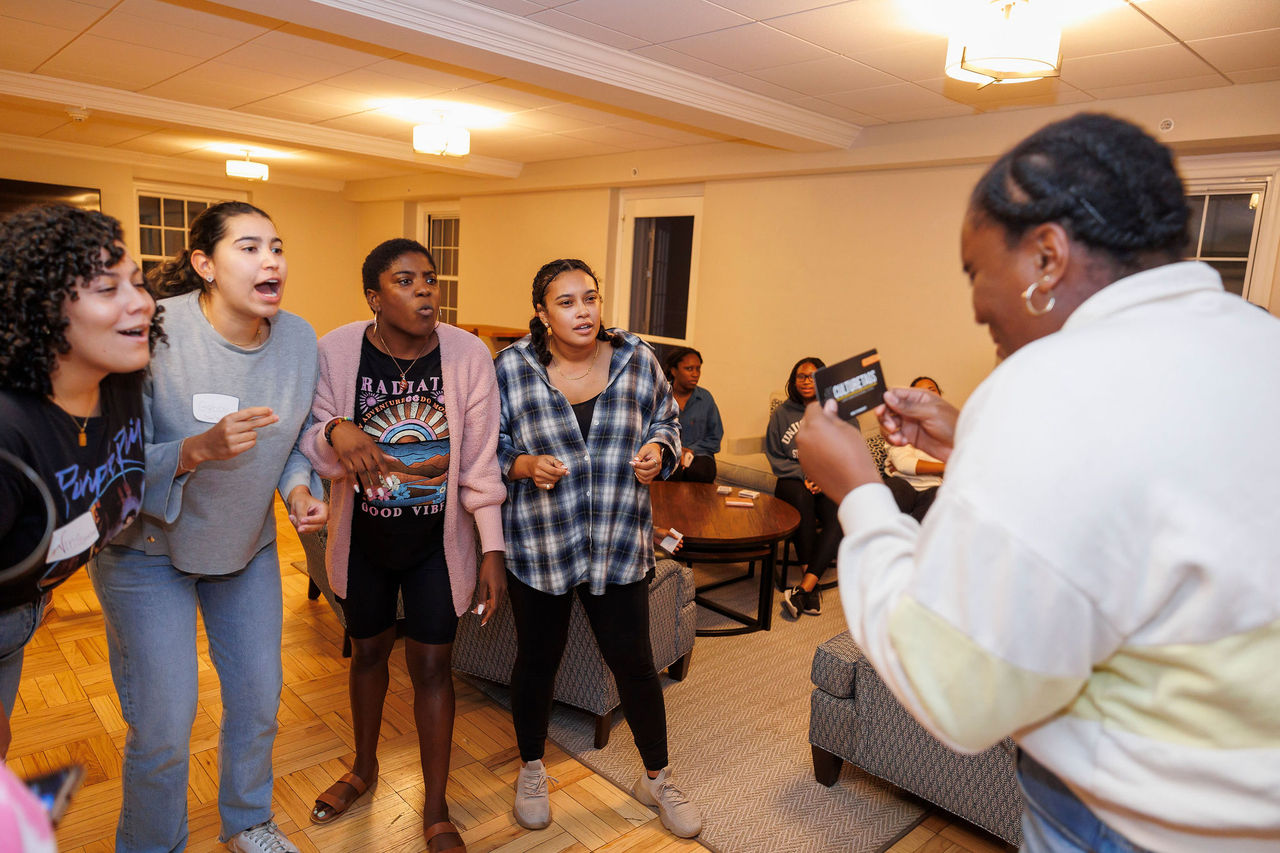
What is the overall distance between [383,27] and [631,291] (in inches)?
157

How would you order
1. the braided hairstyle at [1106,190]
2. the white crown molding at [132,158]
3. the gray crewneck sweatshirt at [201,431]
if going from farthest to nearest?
the white crown molding at [132,158] < the gray crewneck sweatshirt at [201,431] < the braided hairstyle at [1106,190]

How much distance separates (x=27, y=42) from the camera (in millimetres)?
4344

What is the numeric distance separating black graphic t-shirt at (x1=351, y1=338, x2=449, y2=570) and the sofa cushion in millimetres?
1228

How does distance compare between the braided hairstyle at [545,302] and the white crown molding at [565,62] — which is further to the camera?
the white crown molding at [565,62]

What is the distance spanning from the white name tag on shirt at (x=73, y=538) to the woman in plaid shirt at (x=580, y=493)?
3.08 feet

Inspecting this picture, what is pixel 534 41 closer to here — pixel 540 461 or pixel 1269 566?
pixel 540 461

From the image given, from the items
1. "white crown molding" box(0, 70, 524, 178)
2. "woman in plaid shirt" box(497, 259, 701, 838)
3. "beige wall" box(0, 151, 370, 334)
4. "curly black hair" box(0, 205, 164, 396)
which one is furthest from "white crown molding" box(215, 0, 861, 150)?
"beige wall" box(0, 151, 370, 334)

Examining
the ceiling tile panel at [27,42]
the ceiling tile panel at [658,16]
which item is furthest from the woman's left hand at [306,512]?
the ceiling tile panel at [27,42]

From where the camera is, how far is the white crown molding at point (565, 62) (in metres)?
3.20

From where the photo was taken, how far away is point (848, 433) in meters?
1.06

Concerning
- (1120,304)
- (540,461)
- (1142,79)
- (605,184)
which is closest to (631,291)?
(605,184)

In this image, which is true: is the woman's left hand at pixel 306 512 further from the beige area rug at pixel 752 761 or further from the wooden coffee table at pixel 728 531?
the wooden coffee table at pixel 728 531

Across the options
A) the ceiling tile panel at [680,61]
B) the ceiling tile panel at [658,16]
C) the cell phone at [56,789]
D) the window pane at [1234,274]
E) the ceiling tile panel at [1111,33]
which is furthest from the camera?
the window pane at [1234,274]

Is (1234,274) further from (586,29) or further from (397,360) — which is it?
(397,360)
